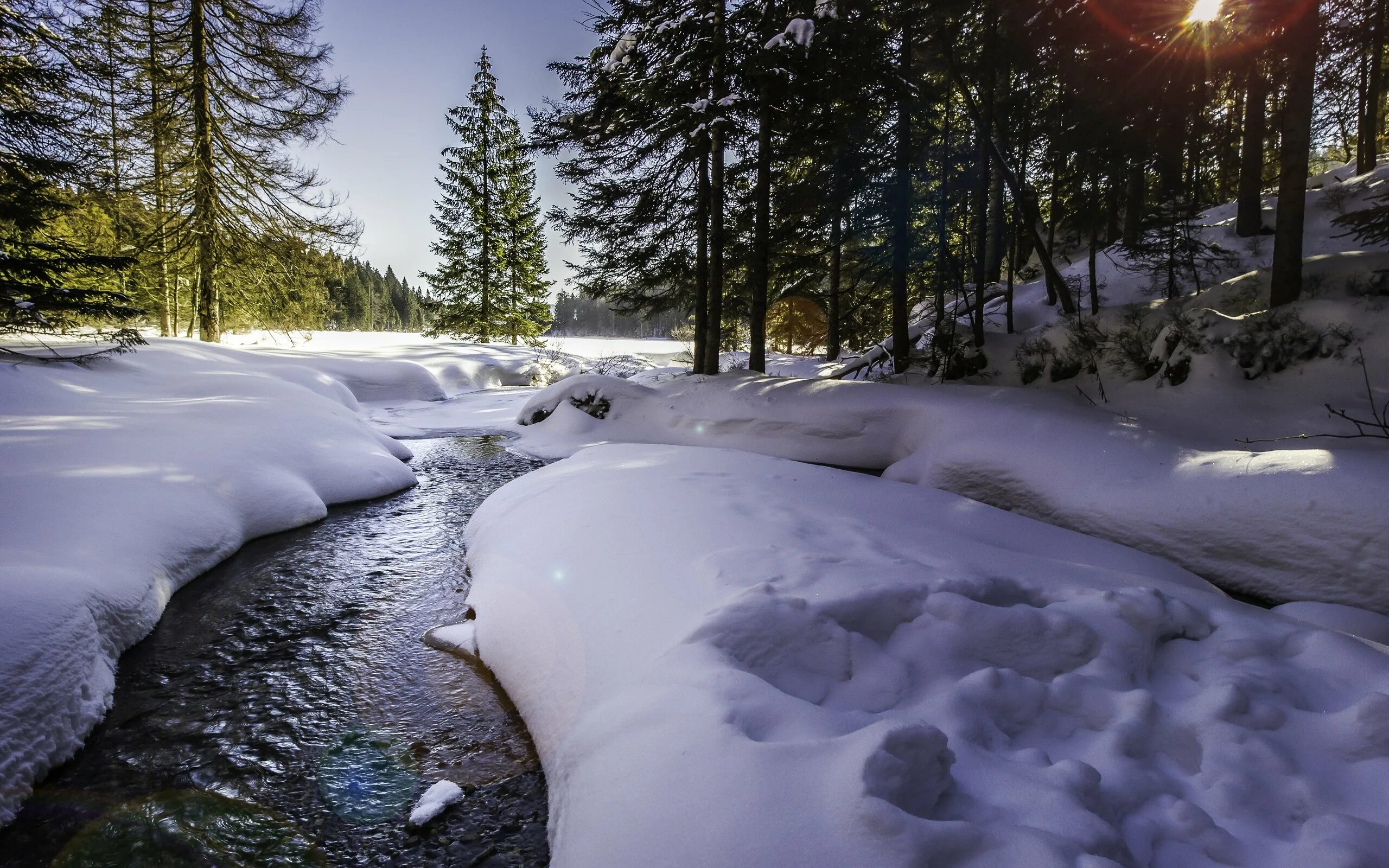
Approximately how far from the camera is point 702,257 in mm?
12352

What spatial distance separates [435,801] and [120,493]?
4.03 m

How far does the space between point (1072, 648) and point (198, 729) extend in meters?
4.50

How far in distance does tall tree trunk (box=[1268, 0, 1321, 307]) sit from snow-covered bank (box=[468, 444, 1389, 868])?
6223 mm

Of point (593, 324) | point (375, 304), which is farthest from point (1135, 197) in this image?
point (593, 324)

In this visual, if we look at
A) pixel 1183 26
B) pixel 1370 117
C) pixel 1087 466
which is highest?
pixel 1370 117

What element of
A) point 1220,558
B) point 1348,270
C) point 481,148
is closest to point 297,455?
point 1220,558

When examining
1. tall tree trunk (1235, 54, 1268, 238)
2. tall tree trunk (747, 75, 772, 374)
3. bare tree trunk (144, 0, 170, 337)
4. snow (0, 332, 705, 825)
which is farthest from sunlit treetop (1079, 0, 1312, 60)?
bare tree trunk (144, 0, 170, 337)

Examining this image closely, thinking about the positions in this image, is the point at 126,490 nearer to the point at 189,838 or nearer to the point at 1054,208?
the point at 189,838

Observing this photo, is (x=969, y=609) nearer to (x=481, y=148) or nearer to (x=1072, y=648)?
(x=1072, y=648)

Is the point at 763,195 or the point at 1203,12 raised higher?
the point at 1203,12

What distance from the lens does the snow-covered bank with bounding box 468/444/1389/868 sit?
1776 mm

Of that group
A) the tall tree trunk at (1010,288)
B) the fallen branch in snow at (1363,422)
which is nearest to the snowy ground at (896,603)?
the fallen branch in snow at (1363,422)

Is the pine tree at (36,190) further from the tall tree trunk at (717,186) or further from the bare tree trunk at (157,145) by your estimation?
the tall tree trunk at (717,186)

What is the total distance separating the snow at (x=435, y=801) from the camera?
2.46m
